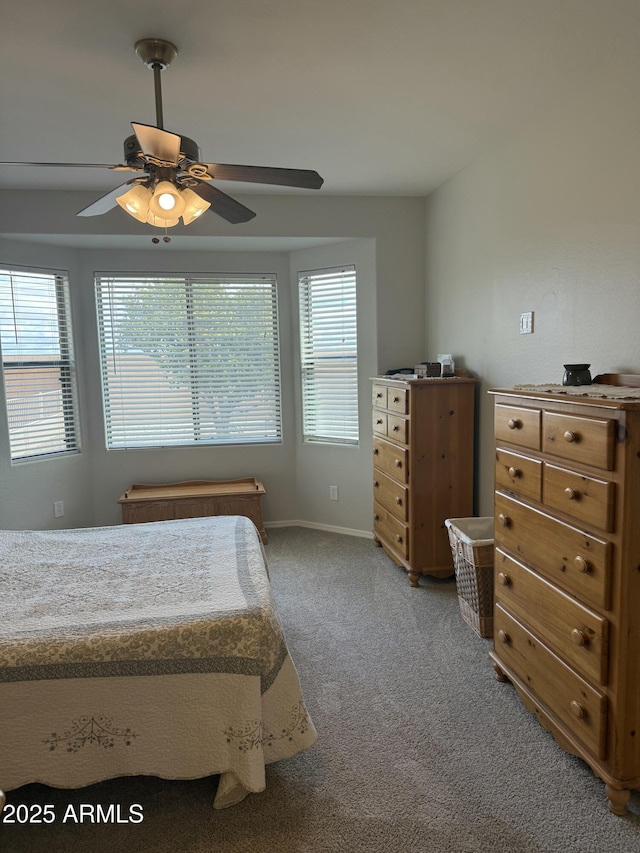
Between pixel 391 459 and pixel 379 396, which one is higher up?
pixel 379 396

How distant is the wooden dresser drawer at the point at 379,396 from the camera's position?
3.99 m

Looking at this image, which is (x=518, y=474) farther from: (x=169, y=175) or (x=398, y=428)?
(x=169, y=175)

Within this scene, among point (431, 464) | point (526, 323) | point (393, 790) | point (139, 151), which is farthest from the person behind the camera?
point (431, 464)

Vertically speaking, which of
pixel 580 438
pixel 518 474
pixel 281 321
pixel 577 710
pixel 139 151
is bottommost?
pixel 577 710

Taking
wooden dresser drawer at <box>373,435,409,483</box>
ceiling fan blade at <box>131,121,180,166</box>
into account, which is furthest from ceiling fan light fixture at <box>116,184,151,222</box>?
wooden dresser drawer at <box>373,435,409,483</box>

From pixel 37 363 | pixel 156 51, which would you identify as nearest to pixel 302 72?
pixel 156 51

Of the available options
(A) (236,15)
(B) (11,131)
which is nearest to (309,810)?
(A) (236,15)

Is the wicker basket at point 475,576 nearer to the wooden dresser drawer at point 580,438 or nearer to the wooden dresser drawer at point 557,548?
the wooden dresser drawer at point 557,548

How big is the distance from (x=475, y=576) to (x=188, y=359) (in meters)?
3.04

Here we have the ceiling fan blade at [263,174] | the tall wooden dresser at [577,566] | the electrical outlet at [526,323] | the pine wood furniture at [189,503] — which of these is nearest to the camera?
the tall wooden dresser at [577,566]

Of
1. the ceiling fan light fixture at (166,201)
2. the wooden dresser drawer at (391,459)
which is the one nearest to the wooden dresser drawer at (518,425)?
the wooden dresser drawer at (391,459)

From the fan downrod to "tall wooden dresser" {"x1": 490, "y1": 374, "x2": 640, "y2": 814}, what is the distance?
6.19ft

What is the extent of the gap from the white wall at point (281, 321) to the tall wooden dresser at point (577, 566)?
2245 millimetres

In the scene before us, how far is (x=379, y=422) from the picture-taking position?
4.13 meters
